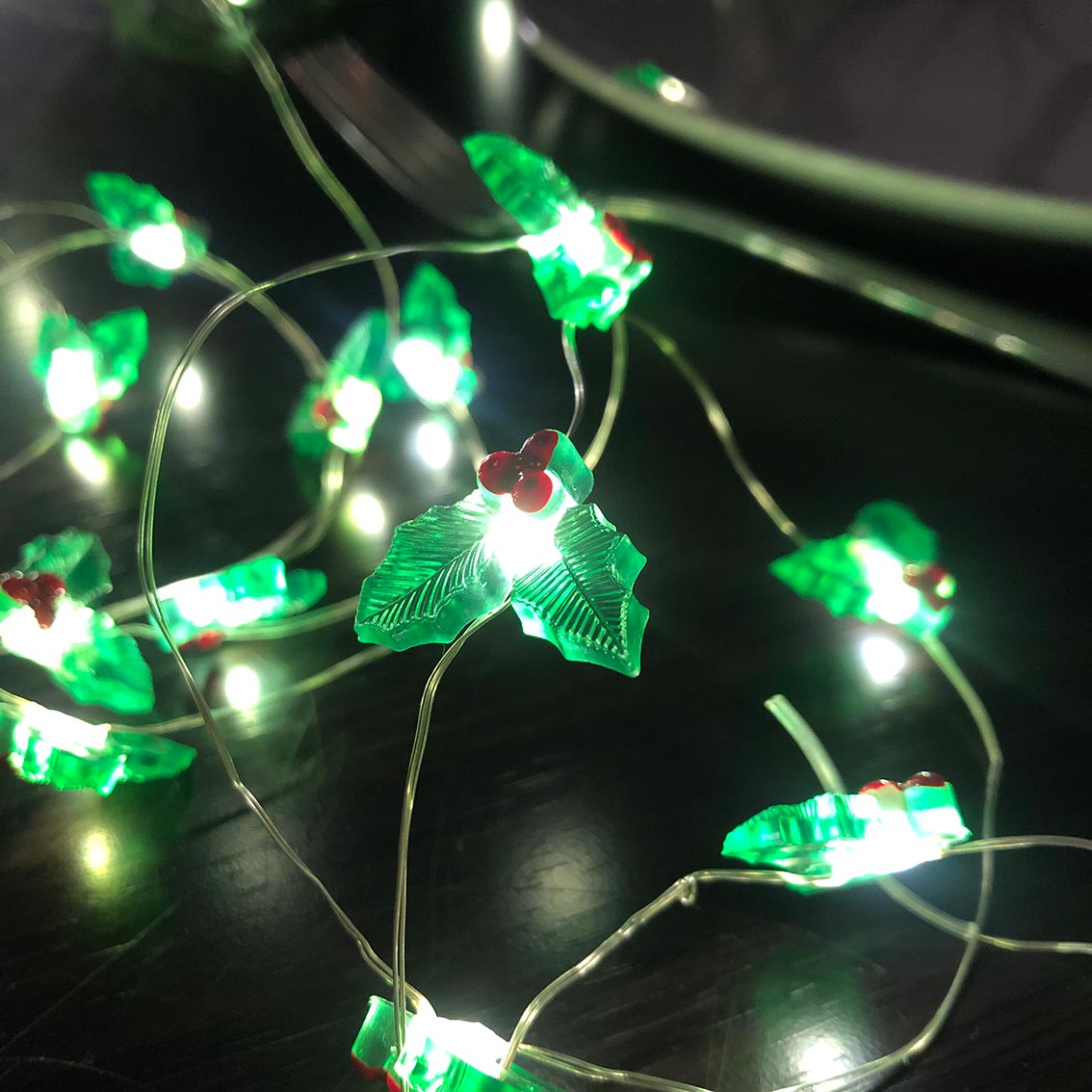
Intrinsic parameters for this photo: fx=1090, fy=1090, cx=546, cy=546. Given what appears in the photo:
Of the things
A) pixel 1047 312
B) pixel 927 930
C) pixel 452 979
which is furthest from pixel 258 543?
pixel 1047 312

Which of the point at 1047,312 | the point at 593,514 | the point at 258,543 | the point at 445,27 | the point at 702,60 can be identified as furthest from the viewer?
the point at 445,27

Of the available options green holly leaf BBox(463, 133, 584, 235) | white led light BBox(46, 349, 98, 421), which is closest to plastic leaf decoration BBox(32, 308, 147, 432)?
white led light BBox(46, 349, 98, 421)

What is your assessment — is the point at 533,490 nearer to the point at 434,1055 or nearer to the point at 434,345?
the point at 434,1055

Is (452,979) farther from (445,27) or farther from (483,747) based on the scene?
(445,27)

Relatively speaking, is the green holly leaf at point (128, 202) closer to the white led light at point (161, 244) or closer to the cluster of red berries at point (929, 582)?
the white led light at point (161, 244)

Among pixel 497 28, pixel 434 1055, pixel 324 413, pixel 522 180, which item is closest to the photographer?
pixel 434 1055

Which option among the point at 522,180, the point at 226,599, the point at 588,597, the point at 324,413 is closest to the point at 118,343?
the point at 324,413

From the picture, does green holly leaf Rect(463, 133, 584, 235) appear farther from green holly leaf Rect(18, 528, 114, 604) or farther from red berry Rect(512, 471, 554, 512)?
green holly leaf Rect(18, 528, 114, 604)
